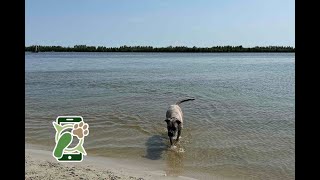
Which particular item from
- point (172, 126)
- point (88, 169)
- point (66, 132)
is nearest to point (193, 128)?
point (172, 126)

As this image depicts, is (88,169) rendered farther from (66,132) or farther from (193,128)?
(193,128)

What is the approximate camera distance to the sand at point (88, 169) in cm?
604

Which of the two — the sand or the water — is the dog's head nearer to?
the water

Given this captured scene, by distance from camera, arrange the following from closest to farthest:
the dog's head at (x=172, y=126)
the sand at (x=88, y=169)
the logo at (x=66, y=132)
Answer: the logo at (x=66, y=132) → the sand at (x=88, y=169) → the dog's head at (x=172, y=126)

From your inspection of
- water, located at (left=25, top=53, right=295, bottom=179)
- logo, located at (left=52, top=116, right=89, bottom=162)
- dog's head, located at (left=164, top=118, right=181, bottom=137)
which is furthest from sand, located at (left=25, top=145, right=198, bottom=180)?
dog's head, located at (left=164, top=118, right=181, bottom=137)

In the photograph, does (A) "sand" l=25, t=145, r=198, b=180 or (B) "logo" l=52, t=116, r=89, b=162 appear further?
(A) "sand" l=25, t=145, r=198, b=180

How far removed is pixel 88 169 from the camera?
655cm

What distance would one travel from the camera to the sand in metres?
6.04

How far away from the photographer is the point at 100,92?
19.0 m

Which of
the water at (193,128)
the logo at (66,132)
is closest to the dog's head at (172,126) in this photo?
the water at (193,128)

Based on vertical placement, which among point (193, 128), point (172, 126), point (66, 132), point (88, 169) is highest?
point (66, 132)

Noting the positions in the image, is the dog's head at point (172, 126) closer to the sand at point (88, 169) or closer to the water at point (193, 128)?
the water at point (193, 128)
